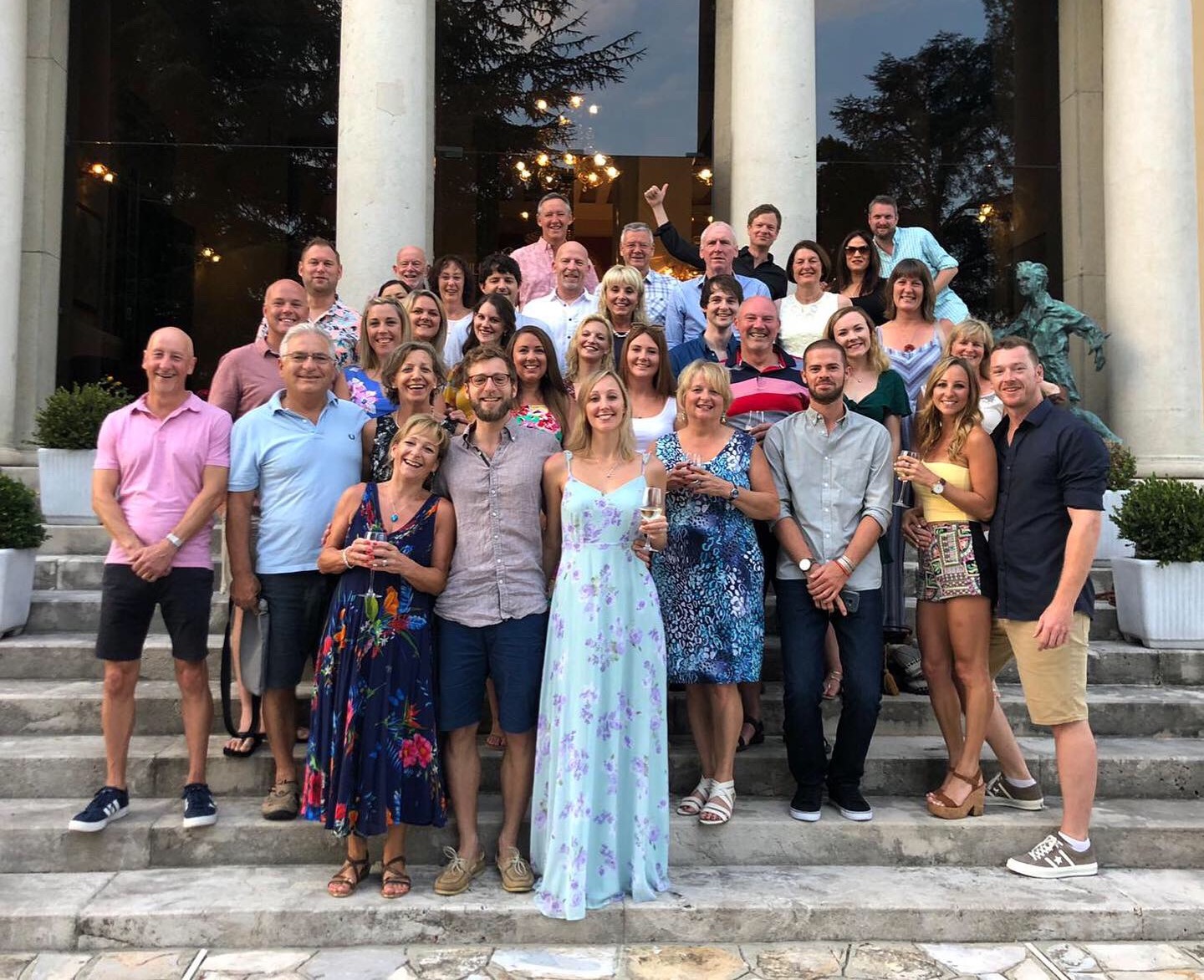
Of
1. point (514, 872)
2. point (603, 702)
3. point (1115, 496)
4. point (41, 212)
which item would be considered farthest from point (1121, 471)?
point (41, 212)

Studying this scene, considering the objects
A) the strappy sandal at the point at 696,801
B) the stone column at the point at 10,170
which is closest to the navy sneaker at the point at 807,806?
the strappy sandal at the point at 696,801

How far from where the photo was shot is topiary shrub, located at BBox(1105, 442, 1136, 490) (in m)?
7.37

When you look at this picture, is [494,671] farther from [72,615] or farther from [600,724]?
[72,615]

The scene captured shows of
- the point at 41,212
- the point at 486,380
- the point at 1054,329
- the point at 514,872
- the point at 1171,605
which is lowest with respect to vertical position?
the point at 514,872

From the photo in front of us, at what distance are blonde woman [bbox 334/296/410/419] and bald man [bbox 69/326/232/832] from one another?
75 centimetres

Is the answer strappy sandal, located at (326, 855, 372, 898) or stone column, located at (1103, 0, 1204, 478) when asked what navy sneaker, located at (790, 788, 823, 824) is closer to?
strappy sandal, located at (326, 855, 372, 898)

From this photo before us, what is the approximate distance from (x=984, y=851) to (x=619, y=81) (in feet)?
31.5

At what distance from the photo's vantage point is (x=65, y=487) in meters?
7.08

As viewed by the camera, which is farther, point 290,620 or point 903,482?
point 903,482

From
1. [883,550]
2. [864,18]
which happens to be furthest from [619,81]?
[883,550]

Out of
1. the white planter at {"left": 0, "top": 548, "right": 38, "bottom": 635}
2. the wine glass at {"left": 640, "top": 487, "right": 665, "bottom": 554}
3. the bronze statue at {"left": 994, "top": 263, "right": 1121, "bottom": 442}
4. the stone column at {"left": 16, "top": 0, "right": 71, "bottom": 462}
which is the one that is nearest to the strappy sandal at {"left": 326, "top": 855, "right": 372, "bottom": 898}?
the wine glass at {"left": 640, "top": 487, "right": 665, "bottom": 554}

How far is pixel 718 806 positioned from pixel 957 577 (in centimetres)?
143

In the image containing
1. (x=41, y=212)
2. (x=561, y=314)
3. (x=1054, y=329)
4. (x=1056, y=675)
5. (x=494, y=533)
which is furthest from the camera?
(x=41, y=212)

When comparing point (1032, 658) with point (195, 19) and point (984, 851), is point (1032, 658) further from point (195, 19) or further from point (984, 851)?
point (195, 19)
